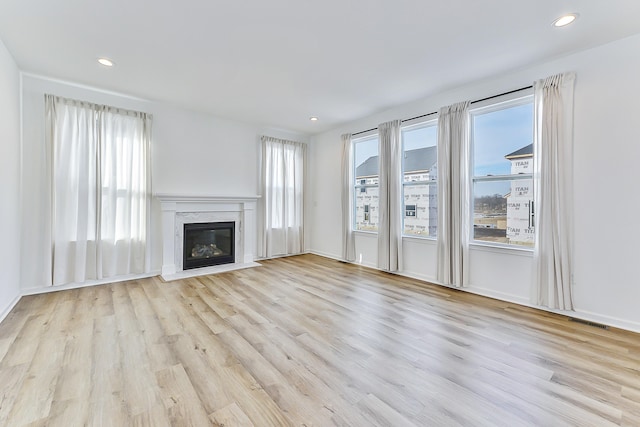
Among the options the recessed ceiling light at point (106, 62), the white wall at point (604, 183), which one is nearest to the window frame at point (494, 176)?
the white wall at point (604, 183)

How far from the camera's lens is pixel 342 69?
10.7ft

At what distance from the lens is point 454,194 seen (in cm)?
378

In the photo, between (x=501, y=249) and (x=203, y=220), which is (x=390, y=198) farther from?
(x=203, y=220)

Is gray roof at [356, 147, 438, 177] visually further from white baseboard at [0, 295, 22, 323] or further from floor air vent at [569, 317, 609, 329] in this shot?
white baseboard at [0, 295, 22, 323]

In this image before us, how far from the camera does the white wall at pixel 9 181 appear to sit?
2795mm

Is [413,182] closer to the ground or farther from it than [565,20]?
closer to the ground

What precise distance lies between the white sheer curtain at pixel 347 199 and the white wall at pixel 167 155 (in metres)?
1.42

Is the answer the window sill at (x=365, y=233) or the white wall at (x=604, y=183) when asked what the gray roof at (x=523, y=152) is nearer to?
the white wall at (x=604, y=183)

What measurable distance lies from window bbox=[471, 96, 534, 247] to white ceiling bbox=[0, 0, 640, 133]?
22.8 inches

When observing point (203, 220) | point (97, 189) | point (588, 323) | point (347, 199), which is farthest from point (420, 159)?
point (97, 189)

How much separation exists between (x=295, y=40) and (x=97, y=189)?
357 cm

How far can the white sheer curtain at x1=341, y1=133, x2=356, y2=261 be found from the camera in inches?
217

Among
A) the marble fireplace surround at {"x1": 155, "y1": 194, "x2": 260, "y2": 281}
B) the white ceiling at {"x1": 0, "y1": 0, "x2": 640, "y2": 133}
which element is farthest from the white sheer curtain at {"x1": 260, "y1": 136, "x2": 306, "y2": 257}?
the white ceiling at {"x1": 0, "y1": 0, "x2": 640, "y2": 133}

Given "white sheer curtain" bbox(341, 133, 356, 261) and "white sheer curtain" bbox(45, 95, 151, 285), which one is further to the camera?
"white sheer curtain" bbox(341, 133, 356, 261)
